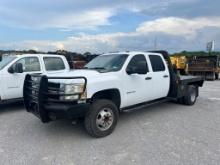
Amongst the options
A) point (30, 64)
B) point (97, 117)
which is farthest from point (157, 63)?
point (30, 64)

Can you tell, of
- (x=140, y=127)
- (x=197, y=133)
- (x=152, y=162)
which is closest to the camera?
(x=152, y=162)

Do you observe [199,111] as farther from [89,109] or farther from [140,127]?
[89,109]

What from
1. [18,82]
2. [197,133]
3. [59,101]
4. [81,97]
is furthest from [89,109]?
[18,82]

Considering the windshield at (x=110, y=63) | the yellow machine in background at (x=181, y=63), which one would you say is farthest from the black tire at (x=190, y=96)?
the yellow machine in background at (x=181, y=63)

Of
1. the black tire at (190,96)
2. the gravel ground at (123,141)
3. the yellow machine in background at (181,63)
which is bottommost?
the gravel ground at (123,141)

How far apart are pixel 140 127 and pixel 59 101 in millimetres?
2192

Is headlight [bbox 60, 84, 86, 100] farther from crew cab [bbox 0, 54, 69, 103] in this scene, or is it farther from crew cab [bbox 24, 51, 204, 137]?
crew cab [bbox 0, 54, 69, 103]

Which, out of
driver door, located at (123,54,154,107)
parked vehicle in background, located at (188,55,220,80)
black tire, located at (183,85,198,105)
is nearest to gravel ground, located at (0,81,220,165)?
driver door, located at (123,54,154,107)

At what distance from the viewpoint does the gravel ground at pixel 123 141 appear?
390cm

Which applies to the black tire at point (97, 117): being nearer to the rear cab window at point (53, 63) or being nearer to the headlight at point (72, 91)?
the headlight at point (72, 91)

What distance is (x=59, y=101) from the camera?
14.7ft

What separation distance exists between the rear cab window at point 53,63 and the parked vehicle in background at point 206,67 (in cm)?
1396

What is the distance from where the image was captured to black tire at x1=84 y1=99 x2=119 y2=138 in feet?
15.3

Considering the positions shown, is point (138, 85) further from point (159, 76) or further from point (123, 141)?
point (123, 141)
